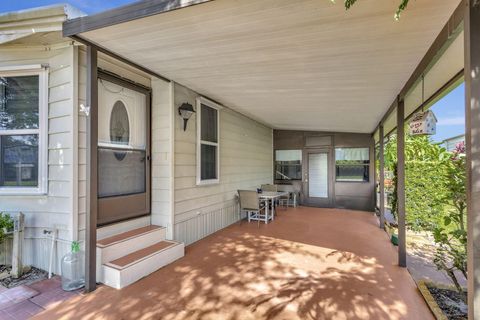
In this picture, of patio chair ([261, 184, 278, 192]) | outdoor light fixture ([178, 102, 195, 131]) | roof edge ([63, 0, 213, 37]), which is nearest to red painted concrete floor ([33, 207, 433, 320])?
outdoor light fixture ([178, 102, 195, 131])

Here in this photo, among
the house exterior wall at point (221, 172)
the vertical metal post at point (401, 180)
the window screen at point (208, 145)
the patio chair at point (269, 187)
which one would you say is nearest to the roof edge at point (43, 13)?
the house exterior wall at point (221, 172)

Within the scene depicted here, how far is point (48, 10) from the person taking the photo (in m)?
2.56

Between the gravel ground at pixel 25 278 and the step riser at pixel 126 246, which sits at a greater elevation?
the step riser at pixel 126 246

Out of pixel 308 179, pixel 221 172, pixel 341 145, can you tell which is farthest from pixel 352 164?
pixel 221 172

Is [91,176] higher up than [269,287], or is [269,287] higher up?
[91,176]

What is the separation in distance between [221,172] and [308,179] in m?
4.30

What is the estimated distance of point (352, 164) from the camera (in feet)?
26.1

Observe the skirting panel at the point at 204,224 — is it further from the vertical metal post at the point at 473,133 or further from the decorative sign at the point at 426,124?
the decorative sign at the point at 426,124

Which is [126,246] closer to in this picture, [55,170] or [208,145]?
[55,170]

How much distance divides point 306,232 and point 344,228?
1.01 m

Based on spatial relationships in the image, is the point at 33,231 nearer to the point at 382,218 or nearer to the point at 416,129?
the point at 416,129

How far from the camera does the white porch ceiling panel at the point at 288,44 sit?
1859mm

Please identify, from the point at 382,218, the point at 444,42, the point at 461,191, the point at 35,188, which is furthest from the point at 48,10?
the point at 382,218

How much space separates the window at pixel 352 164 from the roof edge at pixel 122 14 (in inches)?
289
